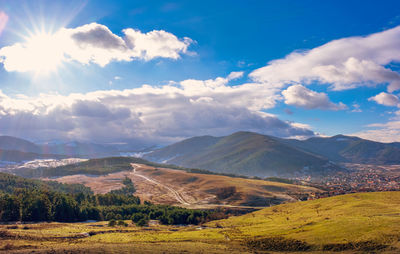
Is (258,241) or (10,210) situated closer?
(258,241)

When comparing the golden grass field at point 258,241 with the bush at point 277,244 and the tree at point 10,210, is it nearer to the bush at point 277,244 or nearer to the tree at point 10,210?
the bush at point 277,244

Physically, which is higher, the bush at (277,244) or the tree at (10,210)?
the tree at (10,210)

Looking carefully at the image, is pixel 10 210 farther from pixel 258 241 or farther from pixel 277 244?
pixel 277 244

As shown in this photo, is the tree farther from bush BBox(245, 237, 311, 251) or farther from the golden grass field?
bush BBox(245, 237, 311, 251)

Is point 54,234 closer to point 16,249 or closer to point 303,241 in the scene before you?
point 16,249

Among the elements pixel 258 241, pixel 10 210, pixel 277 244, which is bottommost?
pixel 258 241

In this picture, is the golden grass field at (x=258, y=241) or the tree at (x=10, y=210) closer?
the golden grass field at (x=258, y=241)

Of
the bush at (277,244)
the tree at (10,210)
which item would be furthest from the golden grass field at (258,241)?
the tree at (10,210)

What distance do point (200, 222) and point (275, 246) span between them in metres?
82.9

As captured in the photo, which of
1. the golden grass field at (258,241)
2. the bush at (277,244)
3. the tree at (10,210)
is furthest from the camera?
the tree at (10,210)

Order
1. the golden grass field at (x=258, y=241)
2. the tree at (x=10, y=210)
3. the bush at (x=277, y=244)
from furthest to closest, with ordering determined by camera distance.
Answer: the tree at (x=10, y=210)
the bush at (x=277, y=244)
the golden grass field at (x=258, y=241)

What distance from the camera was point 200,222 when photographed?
14400 cm

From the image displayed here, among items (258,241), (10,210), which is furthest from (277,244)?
(10,210)

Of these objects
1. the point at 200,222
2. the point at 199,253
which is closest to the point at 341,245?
the point at 199,253
